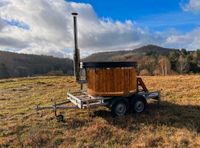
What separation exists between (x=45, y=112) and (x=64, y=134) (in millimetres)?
2440

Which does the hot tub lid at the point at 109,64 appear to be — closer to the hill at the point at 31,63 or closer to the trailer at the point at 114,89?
the trailer at the point at 114,89

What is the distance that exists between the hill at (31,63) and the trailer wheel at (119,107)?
7048cm

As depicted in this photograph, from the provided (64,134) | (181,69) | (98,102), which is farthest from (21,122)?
(181,69)

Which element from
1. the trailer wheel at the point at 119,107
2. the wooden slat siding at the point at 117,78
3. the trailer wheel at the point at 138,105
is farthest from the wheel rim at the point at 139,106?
the wooden slat siding at the point at 117,78

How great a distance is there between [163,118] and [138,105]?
920 mm

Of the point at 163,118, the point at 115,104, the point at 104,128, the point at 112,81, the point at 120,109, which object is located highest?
the point at 112,81

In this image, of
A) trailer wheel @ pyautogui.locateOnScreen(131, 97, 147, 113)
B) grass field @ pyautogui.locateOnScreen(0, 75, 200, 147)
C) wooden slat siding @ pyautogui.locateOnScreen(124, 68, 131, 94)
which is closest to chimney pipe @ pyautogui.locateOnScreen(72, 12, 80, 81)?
grass field @ pyautogui.locateOnScreen(0, 75, 200, 147)

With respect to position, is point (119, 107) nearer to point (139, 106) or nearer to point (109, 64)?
point (139, 106)

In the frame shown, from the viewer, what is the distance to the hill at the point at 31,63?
82.0 meters

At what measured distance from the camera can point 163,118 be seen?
9461 millimetres

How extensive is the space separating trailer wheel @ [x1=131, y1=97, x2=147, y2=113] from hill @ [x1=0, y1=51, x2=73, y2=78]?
70.2 meters

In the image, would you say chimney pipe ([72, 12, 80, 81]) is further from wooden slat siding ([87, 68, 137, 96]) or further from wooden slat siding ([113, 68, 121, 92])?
wooden slat siding ([113, 68, 121, 92])

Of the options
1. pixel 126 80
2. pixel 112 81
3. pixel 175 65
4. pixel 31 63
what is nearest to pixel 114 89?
pixel 112 81

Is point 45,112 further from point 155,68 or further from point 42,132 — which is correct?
point 155,68
